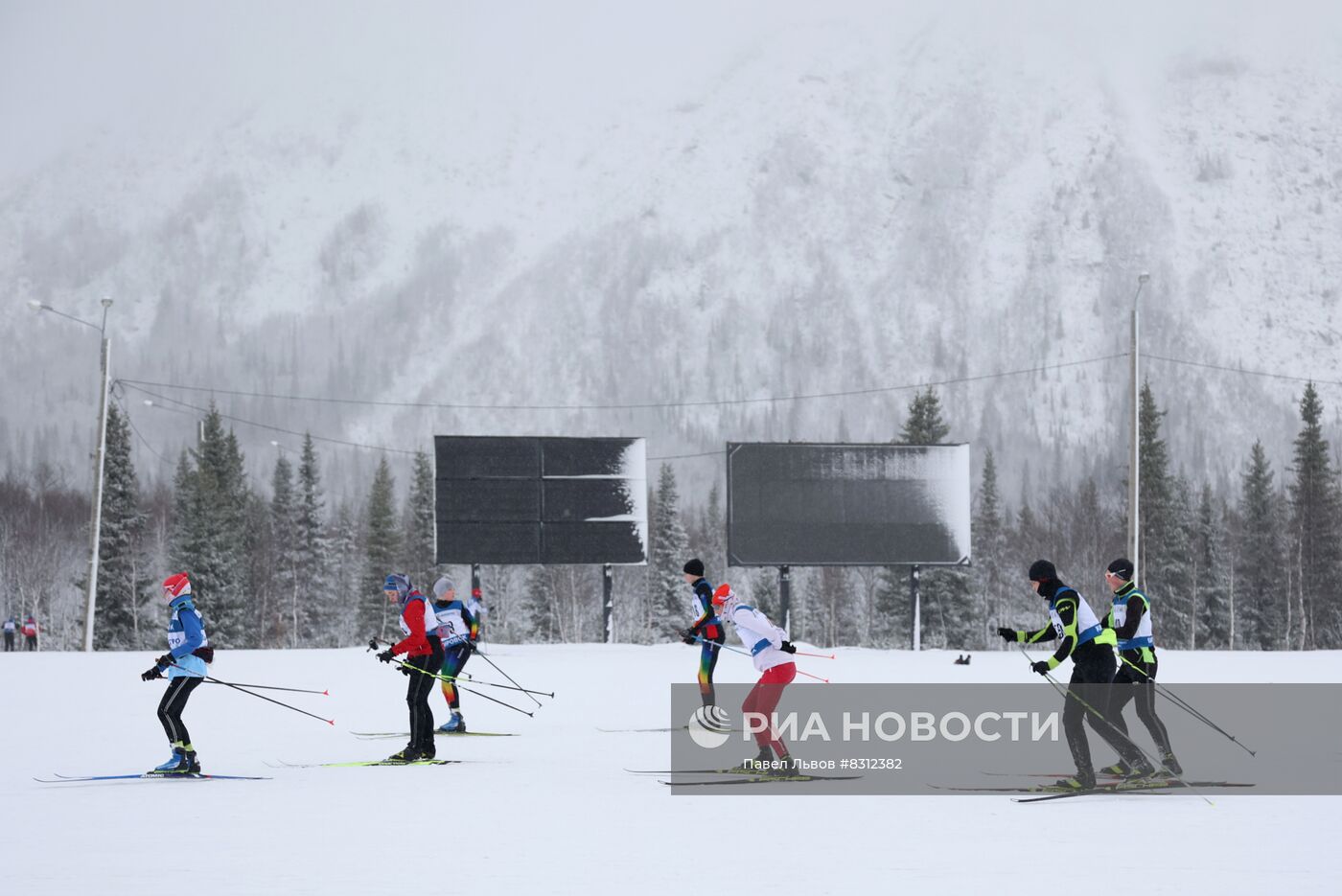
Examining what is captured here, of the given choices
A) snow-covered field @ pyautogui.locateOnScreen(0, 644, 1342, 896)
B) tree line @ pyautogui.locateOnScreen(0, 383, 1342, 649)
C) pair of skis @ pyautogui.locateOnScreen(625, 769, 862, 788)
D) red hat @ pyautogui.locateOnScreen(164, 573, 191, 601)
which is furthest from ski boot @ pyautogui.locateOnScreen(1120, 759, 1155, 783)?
tree line @ pyautogui.locateOnScreen(0, 383, 1342, 649)

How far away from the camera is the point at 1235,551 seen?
110875 mm

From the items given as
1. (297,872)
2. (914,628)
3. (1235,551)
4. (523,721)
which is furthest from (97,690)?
(1235,551)

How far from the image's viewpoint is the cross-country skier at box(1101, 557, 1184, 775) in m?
11.7

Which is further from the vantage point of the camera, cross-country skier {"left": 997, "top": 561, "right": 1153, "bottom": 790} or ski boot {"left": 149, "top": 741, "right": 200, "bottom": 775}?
ski boot {"left": 149, "top": 741, "right": 200, "bottom": 775}

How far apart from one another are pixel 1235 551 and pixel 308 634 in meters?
70.4

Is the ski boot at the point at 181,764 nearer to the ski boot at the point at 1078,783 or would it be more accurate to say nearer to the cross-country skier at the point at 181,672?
the cross-country skier at the point at 181,672

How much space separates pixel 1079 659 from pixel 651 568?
3608 inches

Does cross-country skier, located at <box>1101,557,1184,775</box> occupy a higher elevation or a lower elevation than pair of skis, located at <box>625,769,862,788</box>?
higher

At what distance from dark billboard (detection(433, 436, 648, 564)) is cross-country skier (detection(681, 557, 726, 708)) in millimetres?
21702

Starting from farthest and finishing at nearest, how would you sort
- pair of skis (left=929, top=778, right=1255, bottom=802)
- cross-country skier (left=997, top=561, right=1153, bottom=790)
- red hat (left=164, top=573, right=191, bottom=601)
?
red hat (left=164, top=573, right=191, bottom=601) → pair of skis (left=929, top=778, right=1255, bottom=802) → cross-country skier (left=997, top=561, right=1153, bottom=790)

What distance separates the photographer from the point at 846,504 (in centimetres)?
3828

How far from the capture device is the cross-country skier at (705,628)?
15469mm

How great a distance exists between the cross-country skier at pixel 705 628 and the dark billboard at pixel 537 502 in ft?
71.2

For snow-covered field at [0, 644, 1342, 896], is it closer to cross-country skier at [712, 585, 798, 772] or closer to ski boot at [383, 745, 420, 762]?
ski boot at [383, 745, 420, 762]
